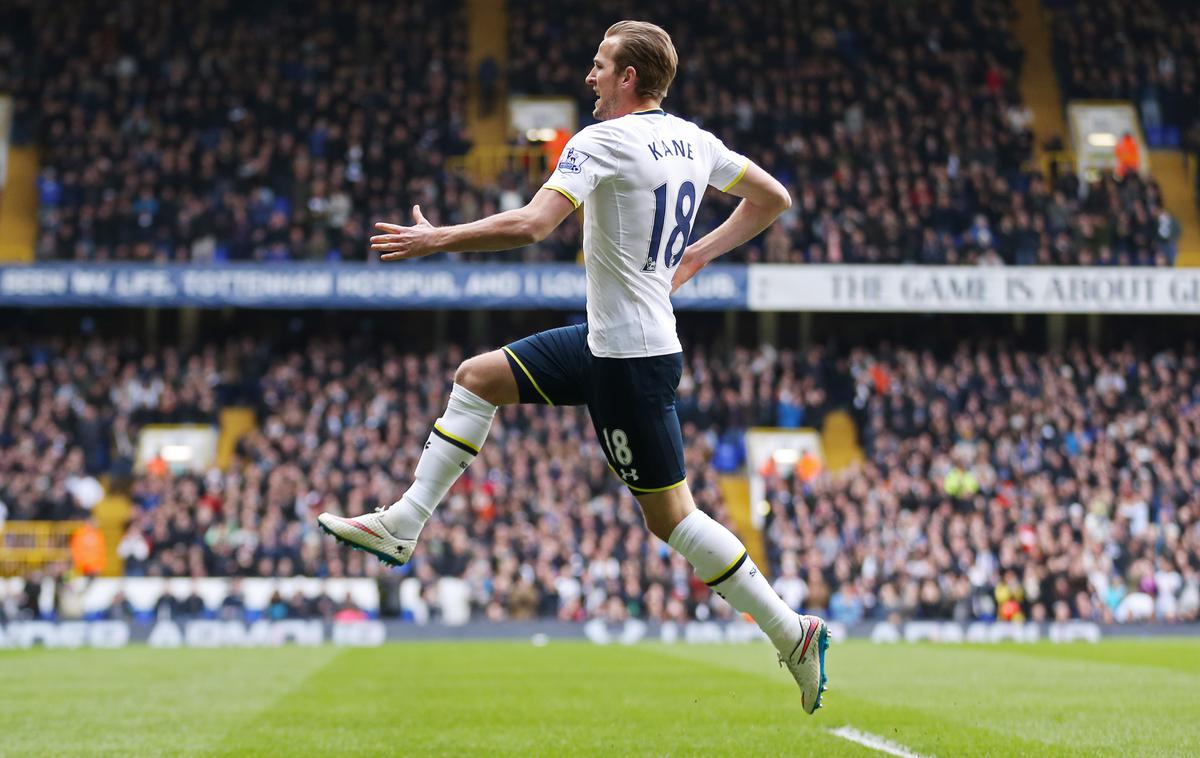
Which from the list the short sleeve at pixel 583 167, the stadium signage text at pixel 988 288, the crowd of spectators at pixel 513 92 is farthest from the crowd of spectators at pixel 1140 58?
the short sleeve at pixel 583 167

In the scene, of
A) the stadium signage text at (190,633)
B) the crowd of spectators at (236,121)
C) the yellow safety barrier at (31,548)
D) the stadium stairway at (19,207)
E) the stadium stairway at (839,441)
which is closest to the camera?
the stadium signage text at (190,633)

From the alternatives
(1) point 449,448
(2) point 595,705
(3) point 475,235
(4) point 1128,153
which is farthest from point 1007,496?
(3) point 475,235

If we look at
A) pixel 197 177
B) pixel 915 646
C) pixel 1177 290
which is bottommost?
pixel 915 646

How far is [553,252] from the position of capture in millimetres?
31047

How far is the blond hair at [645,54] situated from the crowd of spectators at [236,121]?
24254 millimetres

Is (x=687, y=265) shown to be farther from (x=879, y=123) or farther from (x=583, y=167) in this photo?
(x=879, y=123)

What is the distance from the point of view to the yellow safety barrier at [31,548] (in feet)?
84.0

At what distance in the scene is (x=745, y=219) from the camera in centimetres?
691

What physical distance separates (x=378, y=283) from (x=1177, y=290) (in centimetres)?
1652

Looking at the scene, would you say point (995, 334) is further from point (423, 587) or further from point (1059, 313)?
point (423, 587)

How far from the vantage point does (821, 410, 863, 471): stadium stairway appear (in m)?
29.8

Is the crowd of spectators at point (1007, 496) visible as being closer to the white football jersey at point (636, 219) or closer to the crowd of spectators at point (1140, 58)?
the crowd of spectators at point (1140, 58)

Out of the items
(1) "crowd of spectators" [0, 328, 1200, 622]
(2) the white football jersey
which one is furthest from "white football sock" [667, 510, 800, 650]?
(1) "crowd of spectators" [0, 328, 1200, 622]


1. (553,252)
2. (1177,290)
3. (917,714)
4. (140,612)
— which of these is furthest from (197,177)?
(917,714)
